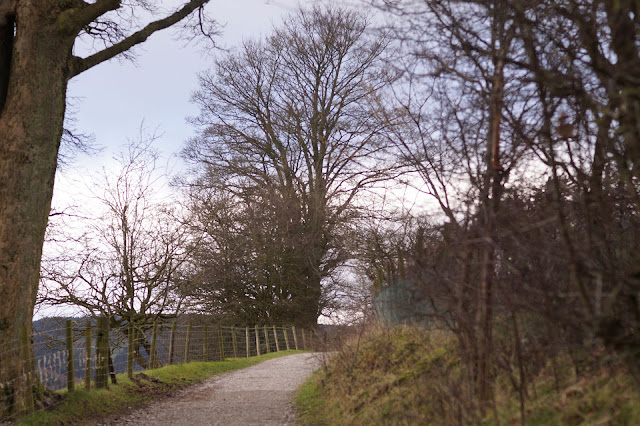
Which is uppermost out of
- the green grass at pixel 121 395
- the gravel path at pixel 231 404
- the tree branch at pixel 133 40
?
the tree branch at pixel 133 40

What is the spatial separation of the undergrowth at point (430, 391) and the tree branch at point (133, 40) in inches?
232

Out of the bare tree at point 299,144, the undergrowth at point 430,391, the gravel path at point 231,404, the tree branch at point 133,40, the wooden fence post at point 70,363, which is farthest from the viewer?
the bare tree at point 299,144

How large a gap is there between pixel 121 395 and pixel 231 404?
1.89 m

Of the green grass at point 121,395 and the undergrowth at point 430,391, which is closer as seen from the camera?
the undergrowth at point 430,391

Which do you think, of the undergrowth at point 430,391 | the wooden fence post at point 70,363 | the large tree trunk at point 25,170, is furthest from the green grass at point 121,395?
the undergrowth at point 430,391

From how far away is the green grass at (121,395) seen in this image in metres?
7.95

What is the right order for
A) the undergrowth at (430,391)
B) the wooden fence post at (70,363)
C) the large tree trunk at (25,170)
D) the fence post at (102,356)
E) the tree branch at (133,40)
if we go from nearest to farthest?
the undergrowth at (430,391) < the large tree trunk at (25,170) < the wooden fence post at (70,363) < the tree branch at (133,40) < the fence post at (102,356)

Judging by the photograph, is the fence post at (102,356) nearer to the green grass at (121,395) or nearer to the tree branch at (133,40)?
the green grass at (121,395)

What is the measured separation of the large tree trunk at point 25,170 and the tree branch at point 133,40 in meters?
0.54

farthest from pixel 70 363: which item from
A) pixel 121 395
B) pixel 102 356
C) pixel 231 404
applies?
pixel 231 404

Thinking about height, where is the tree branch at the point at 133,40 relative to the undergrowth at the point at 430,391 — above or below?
above

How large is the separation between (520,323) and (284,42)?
66.4ft

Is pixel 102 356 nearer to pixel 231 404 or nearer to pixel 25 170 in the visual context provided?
pixel 231 404

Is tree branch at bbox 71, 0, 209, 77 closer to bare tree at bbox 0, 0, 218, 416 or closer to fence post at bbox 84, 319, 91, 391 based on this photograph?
bare tree at bbox 0, 0, 218, 416
